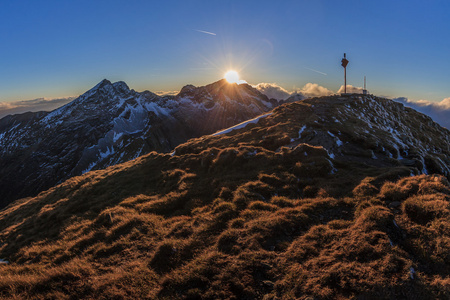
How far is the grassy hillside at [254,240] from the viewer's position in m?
7.20

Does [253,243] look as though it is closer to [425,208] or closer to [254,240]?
[254,240]

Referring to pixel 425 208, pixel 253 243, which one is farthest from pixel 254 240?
pixel 425 208

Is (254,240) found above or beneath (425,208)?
beneath

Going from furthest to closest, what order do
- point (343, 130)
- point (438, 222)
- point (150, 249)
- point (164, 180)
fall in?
point (343, 130), point (164, 180), point (150, 249), point (438, 222)

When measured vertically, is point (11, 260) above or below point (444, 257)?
below

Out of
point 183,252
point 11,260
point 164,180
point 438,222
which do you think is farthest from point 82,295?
point 438,222

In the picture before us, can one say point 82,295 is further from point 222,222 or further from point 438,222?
point 438,222

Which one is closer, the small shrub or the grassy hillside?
the grassy hillside

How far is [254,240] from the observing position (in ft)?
30.9

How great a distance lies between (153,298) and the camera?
23.9 feet

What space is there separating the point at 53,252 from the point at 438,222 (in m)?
19.0

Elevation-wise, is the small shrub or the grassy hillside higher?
the small shrub

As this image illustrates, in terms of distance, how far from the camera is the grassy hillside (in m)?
7.20

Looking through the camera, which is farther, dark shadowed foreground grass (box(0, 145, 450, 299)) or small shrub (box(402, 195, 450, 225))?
small shrub (box(402, 195, 450, 225))
